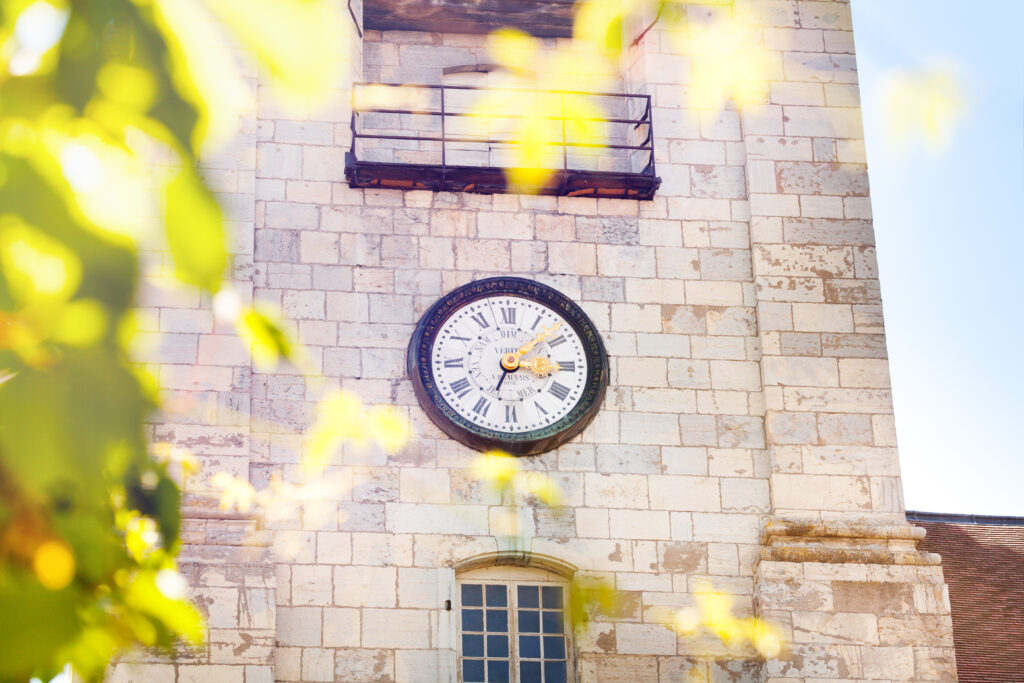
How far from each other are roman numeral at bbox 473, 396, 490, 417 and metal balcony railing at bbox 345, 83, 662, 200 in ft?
6.85

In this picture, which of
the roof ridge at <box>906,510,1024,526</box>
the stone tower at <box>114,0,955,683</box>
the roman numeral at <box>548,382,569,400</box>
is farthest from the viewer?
the roof ridge at <box>906,510,1024,526</box>

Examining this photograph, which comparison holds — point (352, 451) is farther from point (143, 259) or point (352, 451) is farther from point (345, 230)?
point (143, 259)

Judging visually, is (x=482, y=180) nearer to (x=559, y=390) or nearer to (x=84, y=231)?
(x=559, y=390)

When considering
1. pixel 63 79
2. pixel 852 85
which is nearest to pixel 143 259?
pixel 63 79

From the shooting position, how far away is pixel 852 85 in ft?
44.4

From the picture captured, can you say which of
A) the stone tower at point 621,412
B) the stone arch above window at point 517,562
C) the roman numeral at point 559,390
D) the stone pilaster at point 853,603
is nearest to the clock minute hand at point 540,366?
the roman numeral at point 559,390

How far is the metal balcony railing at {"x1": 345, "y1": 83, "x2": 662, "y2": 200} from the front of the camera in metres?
12.7

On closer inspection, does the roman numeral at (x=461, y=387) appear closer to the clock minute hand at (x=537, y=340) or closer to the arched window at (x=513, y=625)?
the clock minute hand at (x=537, y=340)

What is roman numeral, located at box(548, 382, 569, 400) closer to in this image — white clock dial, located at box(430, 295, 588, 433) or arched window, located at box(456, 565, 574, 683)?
white clock dial, located at box(430, 295, 588, 433)

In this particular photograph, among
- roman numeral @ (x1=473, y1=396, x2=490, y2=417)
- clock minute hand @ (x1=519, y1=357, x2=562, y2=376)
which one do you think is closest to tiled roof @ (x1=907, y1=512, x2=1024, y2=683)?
clock minute hand @ (x1=519, y1=357, x2=562, y2=376)

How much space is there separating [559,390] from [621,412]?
1.92 feet

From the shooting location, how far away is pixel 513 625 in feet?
37.4

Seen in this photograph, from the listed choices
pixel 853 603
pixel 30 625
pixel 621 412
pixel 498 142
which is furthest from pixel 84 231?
pixel 498 142

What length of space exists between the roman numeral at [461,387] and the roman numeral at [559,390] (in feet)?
2.39
